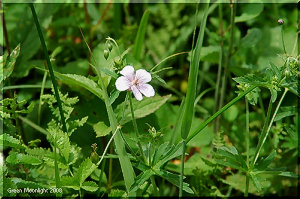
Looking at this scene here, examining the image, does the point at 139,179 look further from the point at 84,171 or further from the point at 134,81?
the point at 134,81

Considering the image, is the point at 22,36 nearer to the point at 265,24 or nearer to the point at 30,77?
the point at 30,77

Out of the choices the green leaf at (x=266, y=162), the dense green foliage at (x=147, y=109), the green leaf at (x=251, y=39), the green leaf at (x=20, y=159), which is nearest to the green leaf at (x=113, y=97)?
the dense green foliage at (x=147, y=109)

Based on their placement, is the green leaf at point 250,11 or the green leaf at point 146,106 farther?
the green leaf at point 250,11

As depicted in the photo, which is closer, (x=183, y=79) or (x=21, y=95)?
(x=21, y=95)

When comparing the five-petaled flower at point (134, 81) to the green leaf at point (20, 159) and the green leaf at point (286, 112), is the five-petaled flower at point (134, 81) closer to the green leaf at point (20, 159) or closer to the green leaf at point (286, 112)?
the green leaf at point (20, 159)

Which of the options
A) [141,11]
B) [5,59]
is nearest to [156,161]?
[5,59]

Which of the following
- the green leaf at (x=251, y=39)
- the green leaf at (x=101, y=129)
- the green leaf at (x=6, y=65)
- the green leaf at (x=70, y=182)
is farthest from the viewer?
the green leaf at (x=251, y=39)

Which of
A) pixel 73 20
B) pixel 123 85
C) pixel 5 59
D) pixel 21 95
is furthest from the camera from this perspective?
pixel 73 20

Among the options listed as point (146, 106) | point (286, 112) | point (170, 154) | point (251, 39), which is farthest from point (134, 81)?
point (251, 39)
